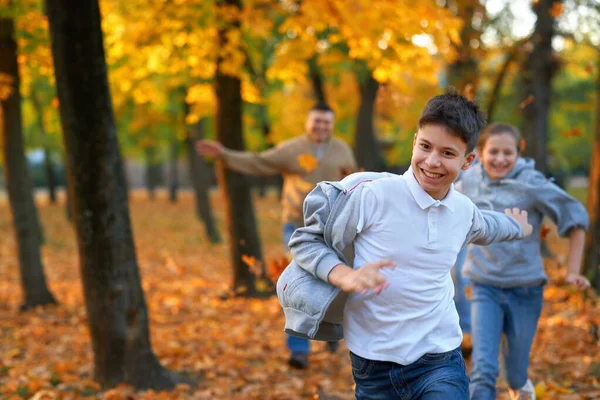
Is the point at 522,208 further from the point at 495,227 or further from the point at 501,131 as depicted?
the point at 495,227

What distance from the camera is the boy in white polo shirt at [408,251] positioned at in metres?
2.59

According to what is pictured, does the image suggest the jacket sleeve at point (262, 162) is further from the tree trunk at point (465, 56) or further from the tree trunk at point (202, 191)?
the tree trunk at point (202, 191)

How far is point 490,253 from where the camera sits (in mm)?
4117

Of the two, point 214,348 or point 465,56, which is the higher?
point 465,56

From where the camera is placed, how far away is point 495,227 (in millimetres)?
3068

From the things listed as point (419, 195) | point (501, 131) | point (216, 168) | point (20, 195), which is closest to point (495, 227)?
point (419, 195)

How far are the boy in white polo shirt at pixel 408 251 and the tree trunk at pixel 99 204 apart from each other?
109 inches

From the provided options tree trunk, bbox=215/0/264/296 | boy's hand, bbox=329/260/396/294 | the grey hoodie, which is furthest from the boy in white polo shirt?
tree trunk, bbox=215/0/264/296

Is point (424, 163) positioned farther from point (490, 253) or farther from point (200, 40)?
point (200, 40)

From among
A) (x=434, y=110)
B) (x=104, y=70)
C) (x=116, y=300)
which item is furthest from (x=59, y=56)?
(x=434, y=110)

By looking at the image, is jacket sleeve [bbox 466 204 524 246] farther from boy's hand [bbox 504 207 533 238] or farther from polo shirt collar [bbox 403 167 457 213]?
polo shirt collar [bbox 403 167 457 213]

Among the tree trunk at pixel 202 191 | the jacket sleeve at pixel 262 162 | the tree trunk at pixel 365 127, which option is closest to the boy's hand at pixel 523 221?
the jacket sleeve at pixel 262 162

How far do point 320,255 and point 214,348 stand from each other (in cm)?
453

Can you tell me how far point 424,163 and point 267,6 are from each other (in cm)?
619
